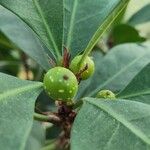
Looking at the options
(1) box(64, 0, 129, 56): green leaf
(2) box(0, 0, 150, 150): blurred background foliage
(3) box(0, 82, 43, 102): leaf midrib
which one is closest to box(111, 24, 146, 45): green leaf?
(2) box(0, 0, 150, 150): blurred background foliage

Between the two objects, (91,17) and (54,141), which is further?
(54,141)

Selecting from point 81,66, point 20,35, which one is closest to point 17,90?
point 81,66

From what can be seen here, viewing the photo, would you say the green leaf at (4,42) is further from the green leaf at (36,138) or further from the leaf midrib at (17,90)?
the leaf midrib at (17,90)

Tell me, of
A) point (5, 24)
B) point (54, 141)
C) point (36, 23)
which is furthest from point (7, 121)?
point (54, 141)

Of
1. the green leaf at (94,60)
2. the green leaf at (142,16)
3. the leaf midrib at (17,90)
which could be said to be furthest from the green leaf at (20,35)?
the green leaf at (142,16)

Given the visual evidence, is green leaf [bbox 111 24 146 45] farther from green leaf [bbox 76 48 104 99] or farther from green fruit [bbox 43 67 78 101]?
green fruit [bbox 43 67 78 101]

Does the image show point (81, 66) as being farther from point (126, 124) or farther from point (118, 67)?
point (118, 67)

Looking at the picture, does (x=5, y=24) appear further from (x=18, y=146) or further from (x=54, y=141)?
(x=18, y=146)
